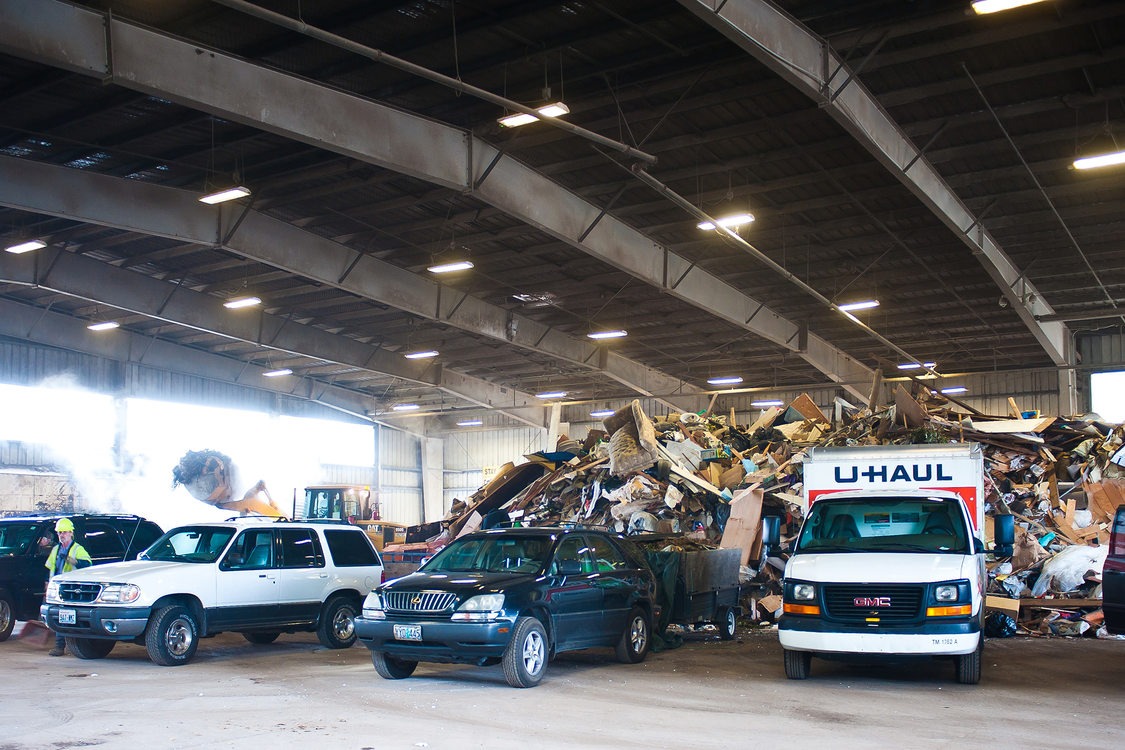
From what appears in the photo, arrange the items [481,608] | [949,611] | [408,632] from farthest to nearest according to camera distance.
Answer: [408,632] → [481,608] → [949,611]

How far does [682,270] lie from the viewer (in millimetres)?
24969

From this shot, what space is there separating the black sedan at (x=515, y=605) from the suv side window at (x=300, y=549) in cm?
245

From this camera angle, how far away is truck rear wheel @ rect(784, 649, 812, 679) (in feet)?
31.6

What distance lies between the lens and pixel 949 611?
8.74 m

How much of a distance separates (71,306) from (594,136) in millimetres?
22960

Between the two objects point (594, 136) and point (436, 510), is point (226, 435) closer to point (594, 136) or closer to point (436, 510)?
point (436, 510)

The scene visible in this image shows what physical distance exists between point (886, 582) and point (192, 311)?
23286 millimetres

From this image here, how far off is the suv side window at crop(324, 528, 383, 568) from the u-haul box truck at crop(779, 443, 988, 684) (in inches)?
242

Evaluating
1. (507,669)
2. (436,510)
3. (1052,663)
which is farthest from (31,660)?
(436,510)

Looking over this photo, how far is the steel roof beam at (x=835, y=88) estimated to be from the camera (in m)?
12.5

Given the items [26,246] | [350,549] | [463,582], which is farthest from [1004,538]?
[26,246]

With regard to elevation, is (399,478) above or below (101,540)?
above

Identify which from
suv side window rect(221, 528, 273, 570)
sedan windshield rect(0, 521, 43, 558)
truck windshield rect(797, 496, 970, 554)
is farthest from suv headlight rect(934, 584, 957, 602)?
sedan windshield rect(0, 521, 43, 558)

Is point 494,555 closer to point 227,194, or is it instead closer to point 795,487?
point 795,487
